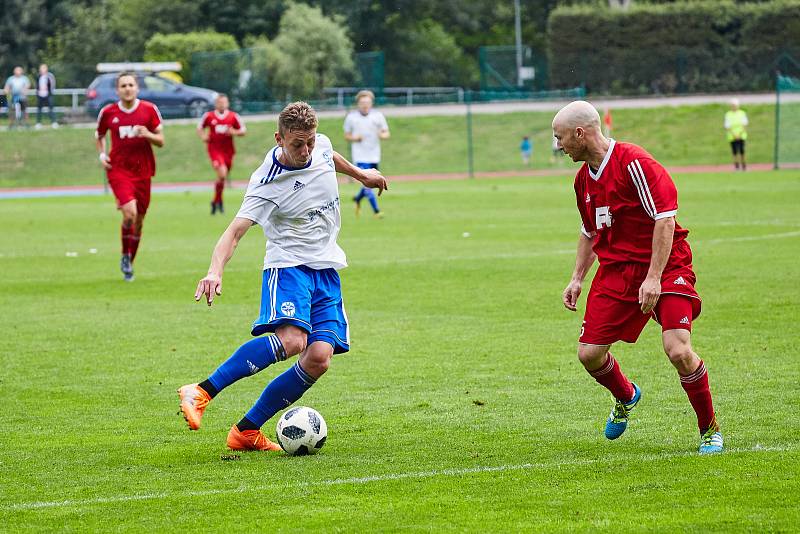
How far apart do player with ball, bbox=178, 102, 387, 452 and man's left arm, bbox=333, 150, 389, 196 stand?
158 mm

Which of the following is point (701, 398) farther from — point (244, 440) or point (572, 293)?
point (244, 440)

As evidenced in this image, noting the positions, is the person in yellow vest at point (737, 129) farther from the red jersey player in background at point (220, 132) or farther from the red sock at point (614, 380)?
the red sock at point (614, 380)

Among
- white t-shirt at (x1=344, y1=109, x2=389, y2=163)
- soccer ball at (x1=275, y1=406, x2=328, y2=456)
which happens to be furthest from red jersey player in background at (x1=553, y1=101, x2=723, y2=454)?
white t-shirt at (x1=344, y1=109, x2=389, y2=163)

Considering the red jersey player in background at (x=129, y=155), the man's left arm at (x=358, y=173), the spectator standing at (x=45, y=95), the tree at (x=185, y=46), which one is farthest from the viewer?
the tree at (x=185, y=46)

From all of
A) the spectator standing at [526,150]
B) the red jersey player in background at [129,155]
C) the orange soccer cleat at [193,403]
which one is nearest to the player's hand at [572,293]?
the orange soccer cleat at [193,403]

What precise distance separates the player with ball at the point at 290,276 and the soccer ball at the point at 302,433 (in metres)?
0.01

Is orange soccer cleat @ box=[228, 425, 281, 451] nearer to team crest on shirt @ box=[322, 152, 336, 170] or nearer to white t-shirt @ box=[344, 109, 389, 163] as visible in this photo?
team crest on shirt @ box=[322, 152, 336, 170]

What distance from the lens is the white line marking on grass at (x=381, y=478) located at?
19.4 feet

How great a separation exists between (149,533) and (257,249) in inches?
550

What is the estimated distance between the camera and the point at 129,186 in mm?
15367

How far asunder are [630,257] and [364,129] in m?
19.0

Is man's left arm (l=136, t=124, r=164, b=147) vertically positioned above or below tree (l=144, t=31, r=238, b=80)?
below

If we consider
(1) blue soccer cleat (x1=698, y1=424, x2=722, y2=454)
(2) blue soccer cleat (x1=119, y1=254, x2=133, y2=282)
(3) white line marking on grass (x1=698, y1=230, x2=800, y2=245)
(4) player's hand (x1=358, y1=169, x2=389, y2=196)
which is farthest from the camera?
(3) white line marking on grass (x1=698, y1=230, x2=800, y2=245)

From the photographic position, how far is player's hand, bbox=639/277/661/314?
634cm
